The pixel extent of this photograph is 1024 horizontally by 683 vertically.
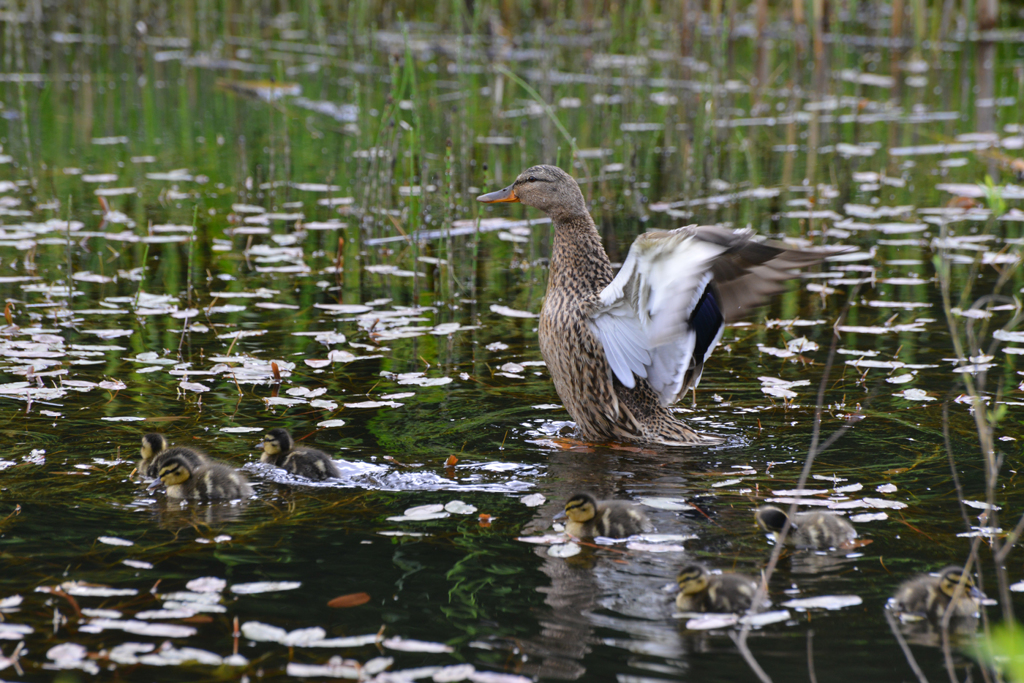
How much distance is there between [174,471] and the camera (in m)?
4.46

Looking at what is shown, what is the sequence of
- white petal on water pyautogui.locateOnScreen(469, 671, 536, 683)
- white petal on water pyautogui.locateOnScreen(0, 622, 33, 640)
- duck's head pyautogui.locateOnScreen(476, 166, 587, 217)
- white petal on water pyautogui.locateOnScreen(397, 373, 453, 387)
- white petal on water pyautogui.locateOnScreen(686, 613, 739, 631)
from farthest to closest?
white petal on water pyautogui.locateOnScreen(397, 373, 453, 387) → duck's head pyautogui.locateOnScreen(476, 166, 587, 217) → white petal on water pyautogui.locateOnScreen(686, 613, 739, 631) → white petal on water pyautogui.locateOnScreen(0, 622, 33, 640) → white petal on water pyautogui.locateOnScreen(469, 671, 536, 683)

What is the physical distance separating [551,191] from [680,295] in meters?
1.23

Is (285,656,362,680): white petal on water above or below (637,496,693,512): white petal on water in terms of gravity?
below

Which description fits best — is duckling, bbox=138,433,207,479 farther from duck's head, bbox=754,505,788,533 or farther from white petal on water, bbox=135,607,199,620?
duck's head, bbox=754,505,788,533

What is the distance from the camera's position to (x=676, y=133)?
1234 cm

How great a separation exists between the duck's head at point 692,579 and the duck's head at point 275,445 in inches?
73.9

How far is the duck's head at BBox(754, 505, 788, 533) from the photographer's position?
418cm

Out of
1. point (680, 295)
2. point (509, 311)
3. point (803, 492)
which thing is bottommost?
point (803, 492)

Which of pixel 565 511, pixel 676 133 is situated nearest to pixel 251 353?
pixel 565 511

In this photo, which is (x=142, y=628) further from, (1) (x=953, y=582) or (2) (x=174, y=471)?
(1) (x=953, y=582)

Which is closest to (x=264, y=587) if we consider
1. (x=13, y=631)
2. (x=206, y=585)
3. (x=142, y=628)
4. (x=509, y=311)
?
(x=206, y=585)

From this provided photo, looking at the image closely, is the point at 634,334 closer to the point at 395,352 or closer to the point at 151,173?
the point at 395,352

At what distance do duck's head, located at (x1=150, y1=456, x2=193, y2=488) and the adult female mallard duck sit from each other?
1868mm

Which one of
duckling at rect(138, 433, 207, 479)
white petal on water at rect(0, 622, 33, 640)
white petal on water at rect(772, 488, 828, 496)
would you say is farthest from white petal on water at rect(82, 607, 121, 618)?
white petal on water at rect(772, 488, 828, 496)
